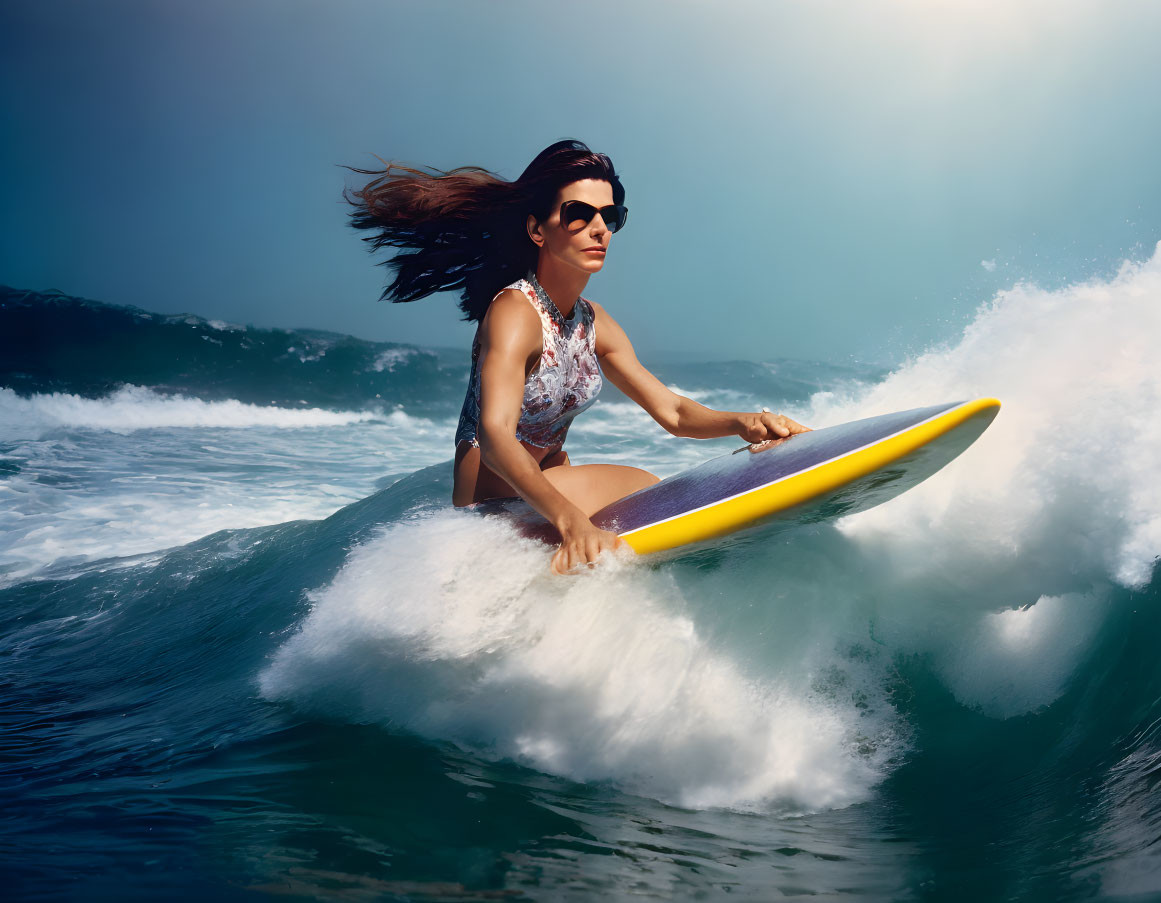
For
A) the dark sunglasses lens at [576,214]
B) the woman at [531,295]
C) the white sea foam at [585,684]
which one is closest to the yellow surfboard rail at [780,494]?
the white sea foam at [585,684]

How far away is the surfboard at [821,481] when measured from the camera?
2107 millimetres

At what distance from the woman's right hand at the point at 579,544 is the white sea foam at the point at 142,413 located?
39.5 feet

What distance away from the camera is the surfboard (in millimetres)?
2107

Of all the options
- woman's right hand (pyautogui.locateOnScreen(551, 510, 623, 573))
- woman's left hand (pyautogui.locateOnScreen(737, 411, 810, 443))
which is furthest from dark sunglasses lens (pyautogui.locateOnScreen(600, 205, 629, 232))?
woman's right hand (pyautogui.locateOnScreen(551, 510, 623, 573))

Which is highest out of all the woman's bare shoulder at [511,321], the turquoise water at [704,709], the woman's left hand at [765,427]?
the woman's bare shoulder at [511,321]

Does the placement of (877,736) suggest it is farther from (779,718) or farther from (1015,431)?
(1015,431)

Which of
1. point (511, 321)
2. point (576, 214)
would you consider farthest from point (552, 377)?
point (576, 214)

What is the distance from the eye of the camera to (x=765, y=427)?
2.68 metres

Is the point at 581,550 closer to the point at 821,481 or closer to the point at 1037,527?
the point at 821,481

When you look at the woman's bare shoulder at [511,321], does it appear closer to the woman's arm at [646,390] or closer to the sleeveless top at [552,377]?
the sleeveless top at [552,377]

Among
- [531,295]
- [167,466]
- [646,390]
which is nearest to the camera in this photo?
[531,295]

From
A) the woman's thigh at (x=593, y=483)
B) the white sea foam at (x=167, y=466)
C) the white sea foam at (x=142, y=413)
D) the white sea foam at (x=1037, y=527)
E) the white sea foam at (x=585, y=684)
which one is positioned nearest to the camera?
the white sea foam at (x=585, y=684)

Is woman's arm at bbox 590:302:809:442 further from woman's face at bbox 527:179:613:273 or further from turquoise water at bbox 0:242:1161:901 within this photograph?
turquoise water at bbox 0:242:1161:901

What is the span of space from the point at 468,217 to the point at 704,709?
1.71 meters
